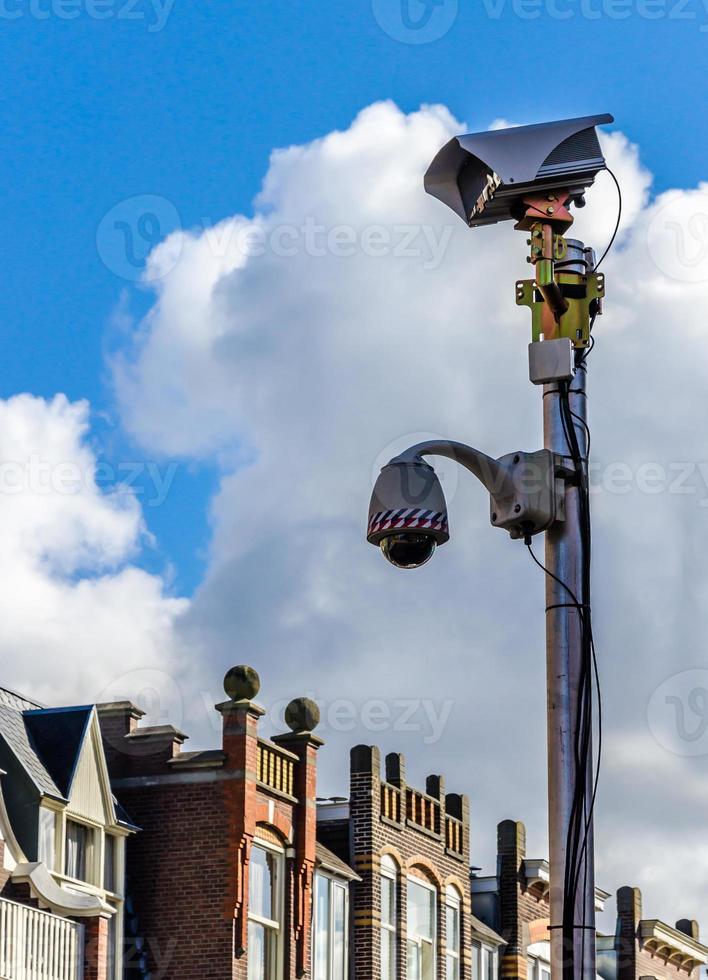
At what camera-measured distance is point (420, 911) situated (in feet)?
104

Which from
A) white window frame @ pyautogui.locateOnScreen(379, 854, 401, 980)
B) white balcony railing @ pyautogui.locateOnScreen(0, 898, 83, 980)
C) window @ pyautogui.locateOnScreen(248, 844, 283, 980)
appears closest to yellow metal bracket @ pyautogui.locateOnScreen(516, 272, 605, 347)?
white balcony railing @ pyautogui.locateOnScreen(0, 898, 83, 980)

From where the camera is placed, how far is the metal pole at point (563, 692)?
23.9ft

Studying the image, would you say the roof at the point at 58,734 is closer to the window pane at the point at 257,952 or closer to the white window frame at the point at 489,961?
the window pane at the point at 257,952

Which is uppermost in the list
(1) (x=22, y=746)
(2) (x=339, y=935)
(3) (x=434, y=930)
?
(1) (x=22, y=746)

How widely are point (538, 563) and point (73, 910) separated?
16325 millimetres

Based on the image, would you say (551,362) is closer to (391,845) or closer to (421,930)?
(391,845)

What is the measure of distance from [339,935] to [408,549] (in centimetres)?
2228

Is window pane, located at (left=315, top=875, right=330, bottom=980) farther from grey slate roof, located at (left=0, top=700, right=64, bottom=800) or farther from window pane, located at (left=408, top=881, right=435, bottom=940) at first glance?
grey slate roof, located at (left=0, top=700, right=64, bottom=800)

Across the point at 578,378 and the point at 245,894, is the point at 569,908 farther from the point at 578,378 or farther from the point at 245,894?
the point at 245,894

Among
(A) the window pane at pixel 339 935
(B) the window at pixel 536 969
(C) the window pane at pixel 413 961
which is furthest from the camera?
(B) the window at pixel 536 969

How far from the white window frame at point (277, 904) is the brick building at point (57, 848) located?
7.15 ft

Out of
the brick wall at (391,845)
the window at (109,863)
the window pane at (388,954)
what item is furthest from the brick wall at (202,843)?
the window pane at (388,954)

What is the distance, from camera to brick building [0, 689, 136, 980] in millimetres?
22172

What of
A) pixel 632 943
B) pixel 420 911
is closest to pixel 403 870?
pixel 420 911
